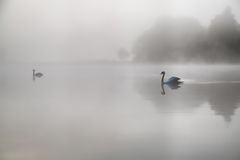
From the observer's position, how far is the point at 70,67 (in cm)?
316

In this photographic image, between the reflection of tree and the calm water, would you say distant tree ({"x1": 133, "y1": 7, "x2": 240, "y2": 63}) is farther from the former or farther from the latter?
the reflection of tree

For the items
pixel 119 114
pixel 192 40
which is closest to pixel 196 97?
pixel 192 40

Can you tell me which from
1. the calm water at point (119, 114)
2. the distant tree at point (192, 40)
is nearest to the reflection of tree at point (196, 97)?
the calm water at point (119, 114)

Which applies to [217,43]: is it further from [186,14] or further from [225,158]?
[225,158]

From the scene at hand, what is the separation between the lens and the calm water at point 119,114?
289cm

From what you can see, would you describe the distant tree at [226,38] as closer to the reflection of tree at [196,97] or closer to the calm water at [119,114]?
the calm water at [119,114]

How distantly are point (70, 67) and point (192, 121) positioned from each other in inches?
41.7

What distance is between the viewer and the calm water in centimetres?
289

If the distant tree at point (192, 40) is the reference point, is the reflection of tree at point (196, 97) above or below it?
below

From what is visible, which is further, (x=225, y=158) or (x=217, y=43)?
(x=217, y=43)

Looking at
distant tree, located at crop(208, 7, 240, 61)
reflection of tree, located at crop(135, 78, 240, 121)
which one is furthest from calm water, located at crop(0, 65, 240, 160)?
distant tree, located at crop(208, 7, 240, 61)

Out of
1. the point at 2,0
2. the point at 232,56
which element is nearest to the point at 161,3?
the point at 232,56

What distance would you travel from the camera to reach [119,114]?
3031 millimetres

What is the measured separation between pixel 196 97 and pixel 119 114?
0.61 m
